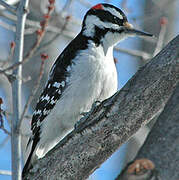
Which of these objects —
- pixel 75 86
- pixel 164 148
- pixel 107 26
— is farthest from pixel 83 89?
pixel 164 148

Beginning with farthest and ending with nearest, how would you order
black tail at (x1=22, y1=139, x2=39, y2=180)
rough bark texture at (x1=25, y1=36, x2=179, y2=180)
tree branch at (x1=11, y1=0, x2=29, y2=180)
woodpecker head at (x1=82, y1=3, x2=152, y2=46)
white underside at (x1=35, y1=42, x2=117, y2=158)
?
woodpecker head at (x1=82, y1=3, x2=152, y2=46)
white underside at (x1=35, y1=42, x2=117, y2=158)
black tail at (x1=22, y1=139, x2=39, y2=180)
tree branch at (x1=11, y1=0, x2=29, y2=180)
rough bark texture at (x1=25, y1=36, x2=179, y2=180)

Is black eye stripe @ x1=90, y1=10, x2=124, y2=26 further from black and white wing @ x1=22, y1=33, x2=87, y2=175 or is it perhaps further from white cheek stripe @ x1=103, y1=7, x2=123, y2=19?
black and white wing @ x1=22, y1=33, x2=87, y2=175

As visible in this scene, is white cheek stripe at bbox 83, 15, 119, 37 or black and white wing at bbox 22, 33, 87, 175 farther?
white cheek stripe at bbox 83, 15, 119, 37

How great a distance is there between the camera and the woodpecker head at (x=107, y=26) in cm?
427

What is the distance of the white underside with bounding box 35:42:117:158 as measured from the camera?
3.95 m

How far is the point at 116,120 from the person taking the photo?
2.66 metres

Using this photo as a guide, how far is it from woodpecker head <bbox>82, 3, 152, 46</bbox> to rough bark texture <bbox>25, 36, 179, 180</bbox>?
4.82ft

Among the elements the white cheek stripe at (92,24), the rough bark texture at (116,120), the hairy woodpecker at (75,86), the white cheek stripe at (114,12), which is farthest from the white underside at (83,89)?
the rough bark texture at (116,120)

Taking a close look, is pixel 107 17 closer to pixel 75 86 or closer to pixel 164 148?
pixel 75 86

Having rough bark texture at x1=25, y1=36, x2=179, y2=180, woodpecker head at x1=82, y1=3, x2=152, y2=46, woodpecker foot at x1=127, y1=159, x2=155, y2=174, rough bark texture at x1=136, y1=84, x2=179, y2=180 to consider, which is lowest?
woodpecker foot at x1=127, y1=159, x2=155, y2=174

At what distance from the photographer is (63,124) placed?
4125mm

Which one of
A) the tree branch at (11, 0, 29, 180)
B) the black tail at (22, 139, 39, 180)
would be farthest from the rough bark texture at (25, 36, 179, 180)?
the black tail at (22, 139, 39, 180)

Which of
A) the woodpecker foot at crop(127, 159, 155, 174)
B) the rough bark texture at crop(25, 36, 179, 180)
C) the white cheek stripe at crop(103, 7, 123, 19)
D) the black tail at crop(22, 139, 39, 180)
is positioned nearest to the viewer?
the woodpecker foot at crop(127, 159, 155, 174)

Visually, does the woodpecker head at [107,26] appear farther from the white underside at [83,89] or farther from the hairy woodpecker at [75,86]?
the white underside at [83,89]
